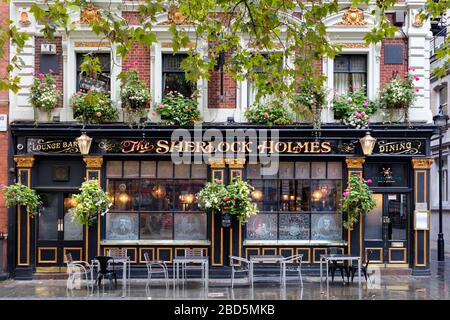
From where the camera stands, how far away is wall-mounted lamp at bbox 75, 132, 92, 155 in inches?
587

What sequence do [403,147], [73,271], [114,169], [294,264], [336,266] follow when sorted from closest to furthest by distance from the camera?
[336,266]
[73,271]
[403,147]
[294,264]
[114,169]

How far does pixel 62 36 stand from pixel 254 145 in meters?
6.80

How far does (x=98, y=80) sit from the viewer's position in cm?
1577

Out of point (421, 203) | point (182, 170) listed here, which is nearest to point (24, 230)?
point (182, 170)

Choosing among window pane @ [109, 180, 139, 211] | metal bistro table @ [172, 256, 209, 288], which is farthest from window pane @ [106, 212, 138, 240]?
metal bistro table @ [172, 256, 209, 288]

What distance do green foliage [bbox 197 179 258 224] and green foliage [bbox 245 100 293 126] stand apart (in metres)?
2.01

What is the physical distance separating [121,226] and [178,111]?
4.01 meters

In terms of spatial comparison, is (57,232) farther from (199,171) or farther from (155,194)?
(199,171)

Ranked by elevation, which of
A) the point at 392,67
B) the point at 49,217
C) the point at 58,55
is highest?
the point at 58,55

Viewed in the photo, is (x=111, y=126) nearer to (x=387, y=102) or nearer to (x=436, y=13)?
(x=387, y=102)

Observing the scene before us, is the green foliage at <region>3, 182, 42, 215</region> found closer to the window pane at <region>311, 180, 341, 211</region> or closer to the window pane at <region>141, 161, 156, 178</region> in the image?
the window pane at <region>141, 161, 156, 178</region>

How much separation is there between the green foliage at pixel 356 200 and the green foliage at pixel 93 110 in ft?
24.1

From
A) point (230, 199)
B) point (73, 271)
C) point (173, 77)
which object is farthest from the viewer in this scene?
point (173, 77)

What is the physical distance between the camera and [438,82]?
24594mm
